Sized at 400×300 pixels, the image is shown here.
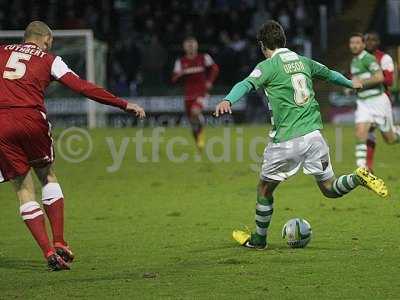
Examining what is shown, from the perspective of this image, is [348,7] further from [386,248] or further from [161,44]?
[386,248]

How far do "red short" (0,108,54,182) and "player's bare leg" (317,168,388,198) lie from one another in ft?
8.96

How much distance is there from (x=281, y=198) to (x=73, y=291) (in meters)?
6.80

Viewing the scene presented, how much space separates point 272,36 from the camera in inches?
379

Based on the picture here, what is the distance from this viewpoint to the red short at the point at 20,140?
892 centimetres

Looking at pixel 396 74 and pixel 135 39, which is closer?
pixel 396 74

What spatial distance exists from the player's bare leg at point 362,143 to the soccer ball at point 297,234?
654 cm

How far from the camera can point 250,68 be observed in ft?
97.1

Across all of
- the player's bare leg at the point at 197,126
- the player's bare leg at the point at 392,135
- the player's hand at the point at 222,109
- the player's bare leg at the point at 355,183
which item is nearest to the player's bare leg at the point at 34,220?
the player's hand at the point at 222,109

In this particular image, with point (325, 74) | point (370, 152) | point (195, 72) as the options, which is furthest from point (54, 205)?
point (195, 72)

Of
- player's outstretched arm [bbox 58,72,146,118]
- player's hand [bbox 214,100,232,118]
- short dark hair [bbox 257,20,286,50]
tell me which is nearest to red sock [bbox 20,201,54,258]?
player's outstretched arm [bbox 58,72,146,118]

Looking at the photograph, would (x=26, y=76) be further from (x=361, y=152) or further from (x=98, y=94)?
(x=361, y=152)

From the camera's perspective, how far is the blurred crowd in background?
97.3 ft

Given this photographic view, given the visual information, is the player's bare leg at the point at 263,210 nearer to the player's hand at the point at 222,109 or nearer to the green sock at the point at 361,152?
the player's hand at the point at 222,109

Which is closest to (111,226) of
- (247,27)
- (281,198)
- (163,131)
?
(281,198)
